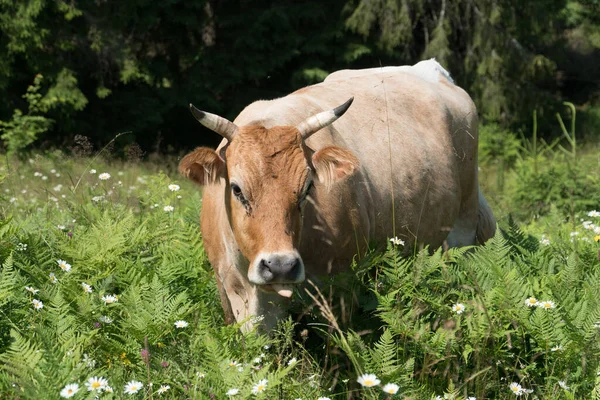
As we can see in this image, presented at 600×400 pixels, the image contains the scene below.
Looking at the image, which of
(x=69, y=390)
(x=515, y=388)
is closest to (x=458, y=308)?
(x=515, y=388)

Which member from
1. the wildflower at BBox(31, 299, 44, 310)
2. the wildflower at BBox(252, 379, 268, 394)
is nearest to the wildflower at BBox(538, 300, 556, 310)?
the wildflower at BBox(252, 379, 268, 394)

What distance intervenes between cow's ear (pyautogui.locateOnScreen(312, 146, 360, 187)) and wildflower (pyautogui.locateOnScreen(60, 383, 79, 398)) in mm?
2165

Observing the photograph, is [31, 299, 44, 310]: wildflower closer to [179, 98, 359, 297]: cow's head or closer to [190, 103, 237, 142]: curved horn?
[179, 98, 359, 297]: cow's head

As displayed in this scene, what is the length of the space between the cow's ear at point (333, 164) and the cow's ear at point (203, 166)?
59 cm

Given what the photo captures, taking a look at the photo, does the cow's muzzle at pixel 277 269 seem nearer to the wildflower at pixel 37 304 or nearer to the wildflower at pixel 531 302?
the wildflower at pixel 37 304

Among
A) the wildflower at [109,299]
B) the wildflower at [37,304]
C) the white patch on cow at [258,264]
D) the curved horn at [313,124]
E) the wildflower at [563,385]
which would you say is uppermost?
the curved horn at [313,124]

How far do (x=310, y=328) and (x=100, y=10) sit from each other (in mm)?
15165

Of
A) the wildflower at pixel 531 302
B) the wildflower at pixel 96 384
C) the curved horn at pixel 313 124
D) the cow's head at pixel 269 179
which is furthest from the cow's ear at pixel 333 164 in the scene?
the wildflower at pixel 96 384

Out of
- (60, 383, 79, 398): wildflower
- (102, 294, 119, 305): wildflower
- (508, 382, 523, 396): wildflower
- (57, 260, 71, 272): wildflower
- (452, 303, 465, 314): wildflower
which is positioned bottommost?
(508, 382, 523, 396): wildflower

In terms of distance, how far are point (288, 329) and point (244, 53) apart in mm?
16020

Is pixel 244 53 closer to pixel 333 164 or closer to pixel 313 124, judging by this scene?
pixel 313 124

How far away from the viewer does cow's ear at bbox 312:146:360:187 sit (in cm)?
460

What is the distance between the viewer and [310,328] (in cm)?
474

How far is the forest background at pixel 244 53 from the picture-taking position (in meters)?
17.8
